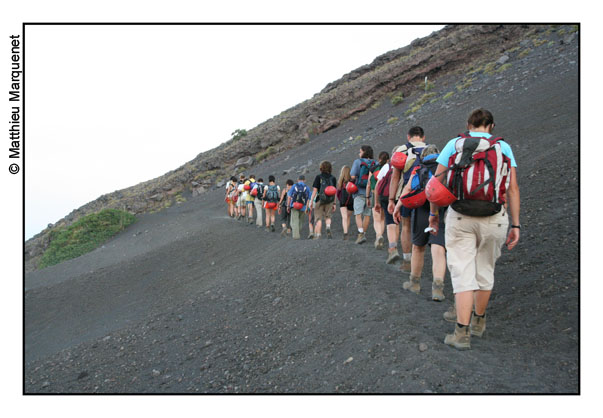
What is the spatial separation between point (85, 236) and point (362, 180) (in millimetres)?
15780

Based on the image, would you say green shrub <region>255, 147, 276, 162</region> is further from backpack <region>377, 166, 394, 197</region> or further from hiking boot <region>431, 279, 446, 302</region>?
hiking boot <region>431, 279, 446, 302</region>

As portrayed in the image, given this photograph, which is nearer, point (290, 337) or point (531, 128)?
point (290, 337)

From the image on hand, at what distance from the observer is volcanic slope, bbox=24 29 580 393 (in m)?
3.34

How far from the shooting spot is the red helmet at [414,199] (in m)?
4.59

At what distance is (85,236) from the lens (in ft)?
63.2

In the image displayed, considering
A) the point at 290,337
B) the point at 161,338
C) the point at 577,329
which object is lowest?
the point at 161,338

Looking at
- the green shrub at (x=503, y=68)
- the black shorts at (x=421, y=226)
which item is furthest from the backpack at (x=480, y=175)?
the green shrub at (x=503, y=68)

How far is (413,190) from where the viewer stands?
15.3 ft

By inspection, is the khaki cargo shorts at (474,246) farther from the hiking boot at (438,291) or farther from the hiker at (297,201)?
the hiker at (297,201)

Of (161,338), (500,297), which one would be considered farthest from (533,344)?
(161,338)

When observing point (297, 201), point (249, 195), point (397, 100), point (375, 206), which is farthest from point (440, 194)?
→ point (397, 100)

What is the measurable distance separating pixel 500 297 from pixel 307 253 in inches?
132

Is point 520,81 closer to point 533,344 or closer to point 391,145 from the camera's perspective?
point 391,145

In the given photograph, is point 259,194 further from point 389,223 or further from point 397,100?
point 397,100
